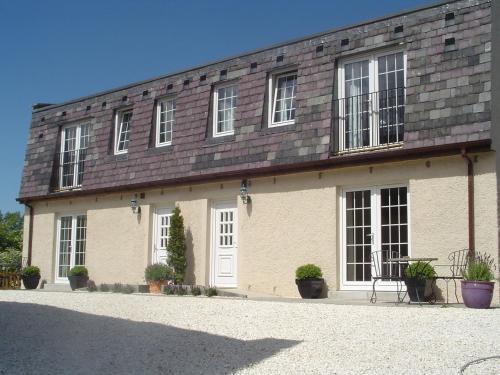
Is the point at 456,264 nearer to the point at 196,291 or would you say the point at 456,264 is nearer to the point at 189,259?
the point at 196,291

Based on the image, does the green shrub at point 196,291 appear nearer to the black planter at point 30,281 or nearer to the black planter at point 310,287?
the black planter at point 310,287

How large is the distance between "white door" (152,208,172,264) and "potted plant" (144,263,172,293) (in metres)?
0.92

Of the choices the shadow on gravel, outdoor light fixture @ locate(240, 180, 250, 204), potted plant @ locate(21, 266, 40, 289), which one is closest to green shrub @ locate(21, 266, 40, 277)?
potted plant @ locate(21, 266, 40, 289)

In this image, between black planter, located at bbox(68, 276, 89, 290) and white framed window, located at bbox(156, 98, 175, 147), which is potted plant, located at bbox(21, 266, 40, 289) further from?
white framed window, located at bbox(156, 98, 175, 147)

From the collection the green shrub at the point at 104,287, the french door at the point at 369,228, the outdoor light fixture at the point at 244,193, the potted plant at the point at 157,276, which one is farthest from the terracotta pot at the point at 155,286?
the french door at the point at 369,228

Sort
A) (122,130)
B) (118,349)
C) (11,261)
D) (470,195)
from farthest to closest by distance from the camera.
→ (11,261)
(122,130)
(470,195)
(118,349)

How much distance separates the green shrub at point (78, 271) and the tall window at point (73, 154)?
2.62 metres

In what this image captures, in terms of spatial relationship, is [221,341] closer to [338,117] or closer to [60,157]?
[338,117]

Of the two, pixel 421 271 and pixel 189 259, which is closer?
pixel 421 271

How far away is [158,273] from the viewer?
15.5m

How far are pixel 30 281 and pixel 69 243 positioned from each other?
1501 millimetres

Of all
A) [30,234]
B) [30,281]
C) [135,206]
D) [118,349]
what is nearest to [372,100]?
[135,206]

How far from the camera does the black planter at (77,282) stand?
17.9m

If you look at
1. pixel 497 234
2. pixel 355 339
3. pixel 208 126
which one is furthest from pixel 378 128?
pixel 355 339
